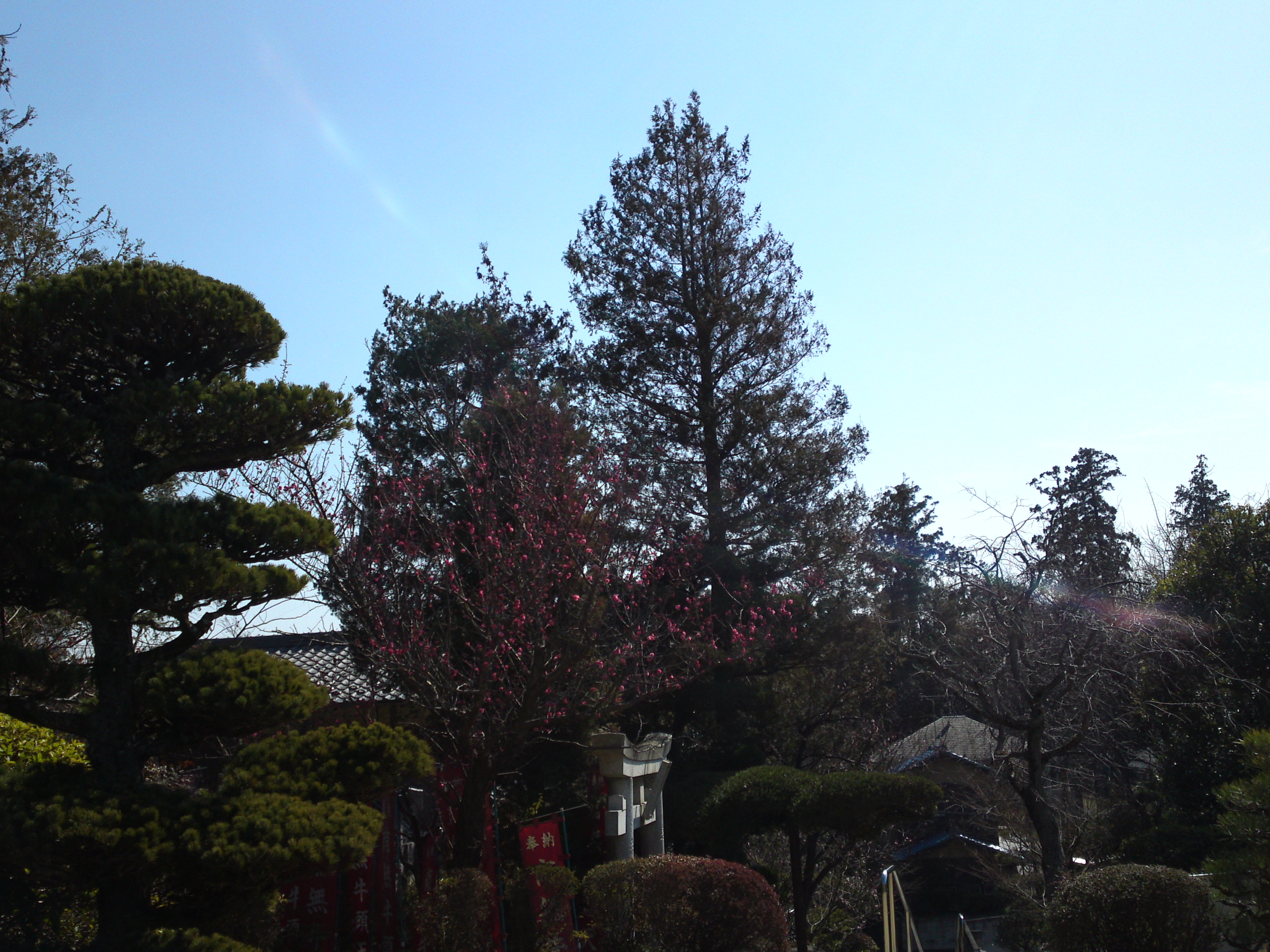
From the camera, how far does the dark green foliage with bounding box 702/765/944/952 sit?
8.38 m

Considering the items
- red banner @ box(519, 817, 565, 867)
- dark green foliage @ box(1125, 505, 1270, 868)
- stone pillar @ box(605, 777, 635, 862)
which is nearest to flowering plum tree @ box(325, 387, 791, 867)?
stone pillar @ box(605, 777, 635, 862)

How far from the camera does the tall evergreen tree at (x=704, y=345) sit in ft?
47.4

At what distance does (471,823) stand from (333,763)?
2.35 meters

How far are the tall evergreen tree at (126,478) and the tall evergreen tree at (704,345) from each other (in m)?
9.12

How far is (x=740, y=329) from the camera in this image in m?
15.4

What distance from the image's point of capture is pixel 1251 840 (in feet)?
20.6

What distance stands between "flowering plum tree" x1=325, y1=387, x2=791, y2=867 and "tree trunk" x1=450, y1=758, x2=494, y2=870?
Answer: 0.01m

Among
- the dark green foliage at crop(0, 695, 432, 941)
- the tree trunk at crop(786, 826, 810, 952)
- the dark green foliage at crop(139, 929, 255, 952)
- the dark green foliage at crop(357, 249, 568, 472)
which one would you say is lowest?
the tree trunk at crop(786, 826, 810, 952)

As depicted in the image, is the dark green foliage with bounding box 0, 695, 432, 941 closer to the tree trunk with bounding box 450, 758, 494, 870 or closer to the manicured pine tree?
the manicured pine tree

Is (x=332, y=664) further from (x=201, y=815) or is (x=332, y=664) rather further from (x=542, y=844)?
(x=201, y=815)

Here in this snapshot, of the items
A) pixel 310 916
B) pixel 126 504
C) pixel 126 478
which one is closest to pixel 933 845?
pixel 310 916

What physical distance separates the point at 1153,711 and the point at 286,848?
1153 centimetres

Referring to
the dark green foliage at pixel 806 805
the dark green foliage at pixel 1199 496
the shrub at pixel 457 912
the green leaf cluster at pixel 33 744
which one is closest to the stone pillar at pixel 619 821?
the dark green foliage at pixel 806 805

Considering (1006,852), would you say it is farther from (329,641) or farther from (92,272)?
(92,272)
